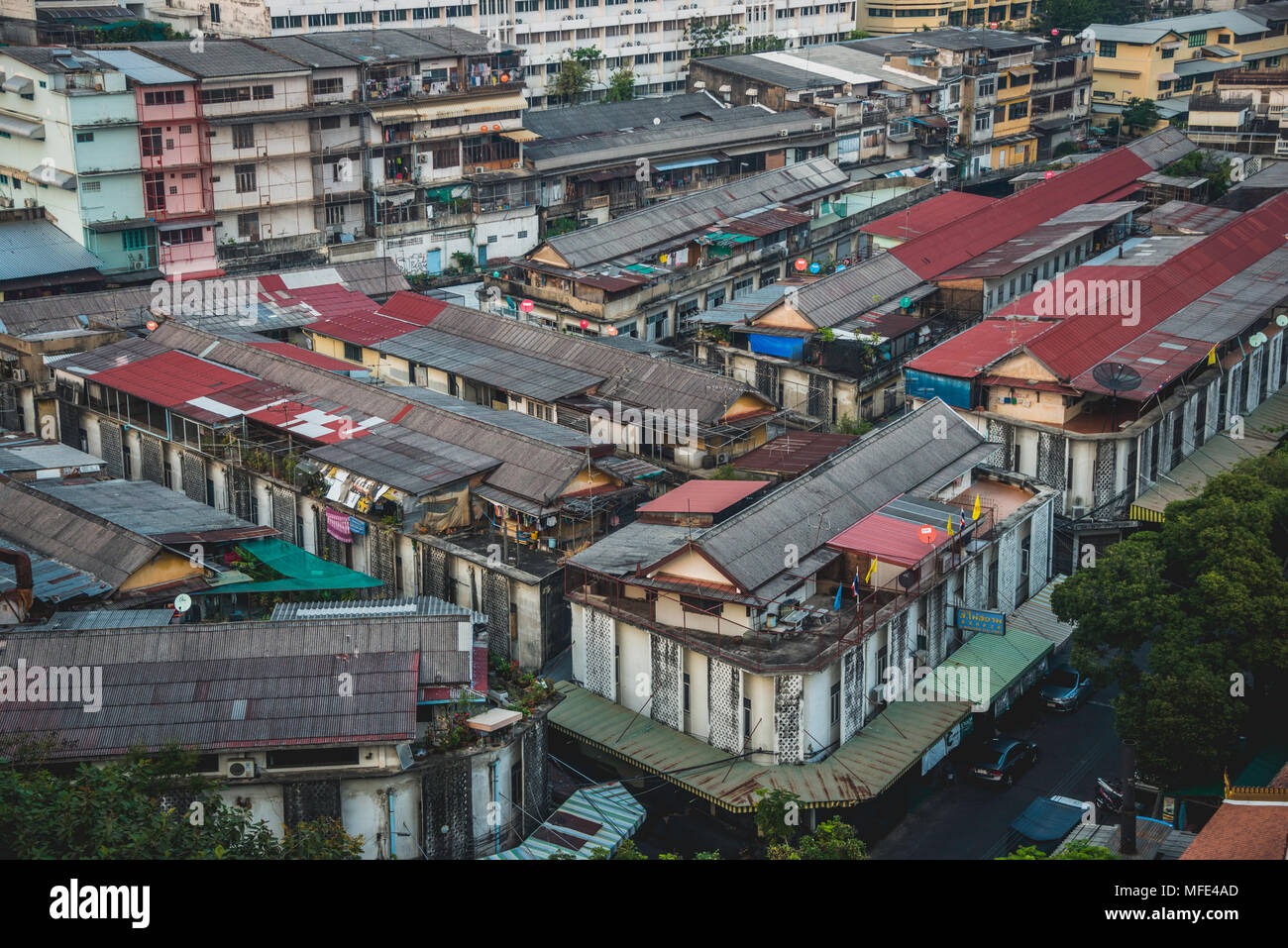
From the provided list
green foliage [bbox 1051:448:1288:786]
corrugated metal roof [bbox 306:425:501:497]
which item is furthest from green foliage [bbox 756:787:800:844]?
corrugated metal roof [bbox 306:425:501:497]

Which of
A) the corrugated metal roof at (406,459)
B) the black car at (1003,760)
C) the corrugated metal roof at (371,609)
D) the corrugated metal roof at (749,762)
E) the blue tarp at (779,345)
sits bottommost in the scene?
the black car at (1003,760)

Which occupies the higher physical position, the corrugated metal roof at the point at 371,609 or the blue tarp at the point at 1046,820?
the corrugated metal roof at the point at 371,609

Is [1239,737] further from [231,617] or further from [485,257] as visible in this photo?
[485,257]

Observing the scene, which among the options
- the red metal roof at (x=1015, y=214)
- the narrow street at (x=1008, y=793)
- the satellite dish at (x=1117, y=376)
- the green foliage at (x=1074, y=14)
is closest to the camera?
the narrow street at (x=1008, y=793)

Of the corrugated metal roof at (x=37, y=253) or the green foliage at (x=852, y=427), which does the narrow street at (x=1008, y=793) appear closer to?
the green foliage at (x=852, y=427)

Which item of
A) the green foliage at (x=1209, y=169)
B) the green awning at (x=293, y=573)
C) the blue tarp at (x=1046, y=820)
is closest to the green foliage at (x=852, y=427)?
the green awning at (x=293, y=573)

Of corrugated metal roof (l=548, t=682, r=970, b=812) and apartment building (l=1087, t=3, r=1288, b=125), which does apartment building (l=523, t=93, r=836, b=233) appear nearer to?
apartment building (l=1087, t=3, r=1288, b=125)
